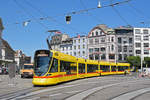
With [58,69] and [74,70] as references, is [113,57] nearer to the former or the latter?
[74,70]

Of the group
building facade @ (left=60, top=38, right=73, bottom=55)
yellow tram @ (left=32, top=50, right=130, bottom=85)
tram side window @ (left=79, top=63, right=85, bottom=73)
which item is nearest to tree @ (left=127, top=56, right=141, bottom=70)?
building facade @ (left=60, top=38, right=73, bottom=55)

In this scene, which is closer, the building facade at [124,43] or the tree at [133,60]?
the tree at [133,60]

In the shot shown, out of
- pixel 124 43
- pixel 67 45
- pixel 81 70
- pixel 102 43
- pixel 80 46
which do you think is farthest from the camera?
pixel 67 45

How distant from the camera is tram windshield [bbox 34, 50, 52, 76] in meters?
17.2

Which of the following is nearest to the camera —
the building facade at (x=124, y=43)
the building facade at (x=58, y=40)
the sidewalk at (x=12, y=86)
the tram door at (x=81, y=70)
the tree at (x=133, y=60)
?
the sidewalk at (x=12, y=86)

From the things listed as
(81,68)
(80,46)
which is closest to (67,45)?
(80,46)

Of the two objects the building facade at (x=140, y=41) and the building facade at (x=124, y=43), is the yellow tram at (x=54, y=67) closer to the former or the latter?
the building facade at (x=124, y=43)

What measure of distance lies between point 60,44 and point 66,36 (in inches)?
171

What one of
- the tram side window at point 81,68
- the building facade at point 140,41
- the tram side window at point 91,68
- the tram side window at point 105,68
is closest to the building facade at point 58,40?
the building facade at point 140,41

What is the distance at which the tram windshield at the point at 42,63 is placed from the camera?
56.3 feet

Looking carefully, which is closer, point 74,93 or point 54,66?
point 74,93

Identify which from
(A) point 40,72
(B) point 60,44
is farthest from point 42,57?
(B) point 60,44

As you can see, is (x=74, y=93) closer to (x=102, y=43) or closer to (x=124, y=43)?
(x=102, y=43)

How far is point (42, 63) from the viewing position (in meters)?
17.3
